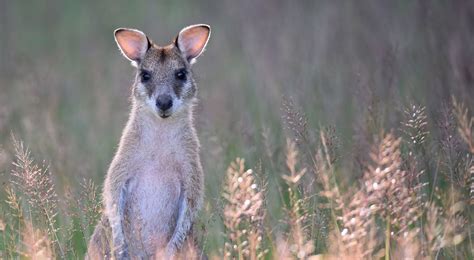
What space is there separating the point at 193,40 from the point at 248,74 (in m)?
5.03

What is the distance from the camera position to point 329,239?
614 centimetres

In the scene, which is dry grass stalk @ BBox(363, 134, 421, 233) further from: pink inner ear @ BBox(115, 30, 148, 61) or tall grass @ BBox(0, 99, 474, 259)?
pink inner ear @ BBox(115, 30, 148, 61)

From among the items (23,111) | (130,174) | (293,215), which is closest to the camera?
(293,215)

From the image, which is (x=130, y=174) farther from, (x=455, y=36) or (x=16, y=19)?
(x=16, y=19)

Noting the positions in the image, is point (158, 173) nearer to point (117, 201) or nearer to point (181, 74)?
point (117, 201)

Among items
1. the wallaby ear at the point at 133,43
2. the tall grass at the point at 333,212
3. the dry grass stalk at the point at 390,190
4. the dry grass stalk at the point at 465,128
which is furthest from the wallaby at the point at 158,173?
the dry grass stalk at the point at 465,128

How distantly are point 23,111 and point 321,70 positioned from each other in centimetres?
369

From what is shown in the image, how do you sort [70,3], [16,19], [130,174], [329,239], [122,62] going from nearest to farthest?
[329,239] < [130,174] < [122,62] < [16,19] < [70,3]

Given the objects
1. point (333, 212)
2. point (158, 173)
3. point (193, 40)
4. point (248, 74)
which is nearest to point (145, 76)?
point (193, 40)

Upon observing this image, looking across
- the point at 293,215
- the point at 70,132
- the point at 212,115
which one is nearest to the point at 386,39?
the point at 212,115

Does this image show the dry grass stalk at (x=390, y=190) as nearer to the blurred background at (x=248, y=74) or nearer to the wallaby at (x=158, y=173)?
the blurred background at (x=248, y=74)

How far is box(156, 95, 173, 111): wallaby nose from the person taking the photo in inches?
281

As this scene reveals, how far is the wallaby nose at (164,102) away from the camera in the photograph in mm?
7133

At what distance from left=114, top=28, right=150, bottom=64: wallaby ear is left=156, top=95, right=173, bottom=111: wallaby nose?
68 cm
